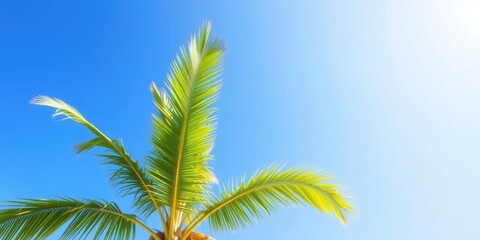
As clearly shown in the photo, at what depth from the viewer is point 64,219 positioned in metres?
6.37

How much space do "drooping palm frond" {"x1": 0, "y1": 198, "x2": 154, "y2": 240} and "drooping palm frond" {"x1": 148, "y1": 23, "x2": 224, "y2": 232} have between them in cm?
69

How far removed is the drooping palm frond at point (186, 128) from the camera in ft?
21.4

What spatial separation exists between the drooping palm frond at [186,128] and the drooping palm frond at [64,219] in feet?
2.27

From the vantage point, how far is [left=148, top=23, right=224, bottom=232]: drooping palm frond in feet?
21.4

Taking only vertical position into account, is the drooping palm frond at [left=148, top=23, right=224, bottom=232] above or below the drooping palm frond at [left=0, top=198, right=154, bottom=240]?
above

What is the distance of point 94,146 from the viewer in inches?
281

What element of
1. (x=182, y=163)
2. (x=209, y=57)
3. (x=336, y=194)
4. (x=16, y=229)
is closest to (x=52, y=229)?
(x=16, y=229)

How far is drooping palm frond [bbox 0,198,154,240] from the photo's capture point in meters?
6.11

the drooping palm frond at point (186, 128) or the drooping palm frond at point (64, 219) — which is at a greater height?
the drooping palm frond at point (186, 128)

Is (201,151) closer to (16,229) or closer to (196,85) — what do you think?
(196,85)

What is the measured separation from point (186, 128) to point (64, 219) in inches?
82.0

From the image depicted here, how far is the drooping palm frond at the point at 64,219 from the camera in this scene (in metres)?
6.11

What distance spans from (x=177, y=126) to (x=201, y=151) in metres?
0.55

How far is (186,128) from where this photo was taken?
6578 millimetres
